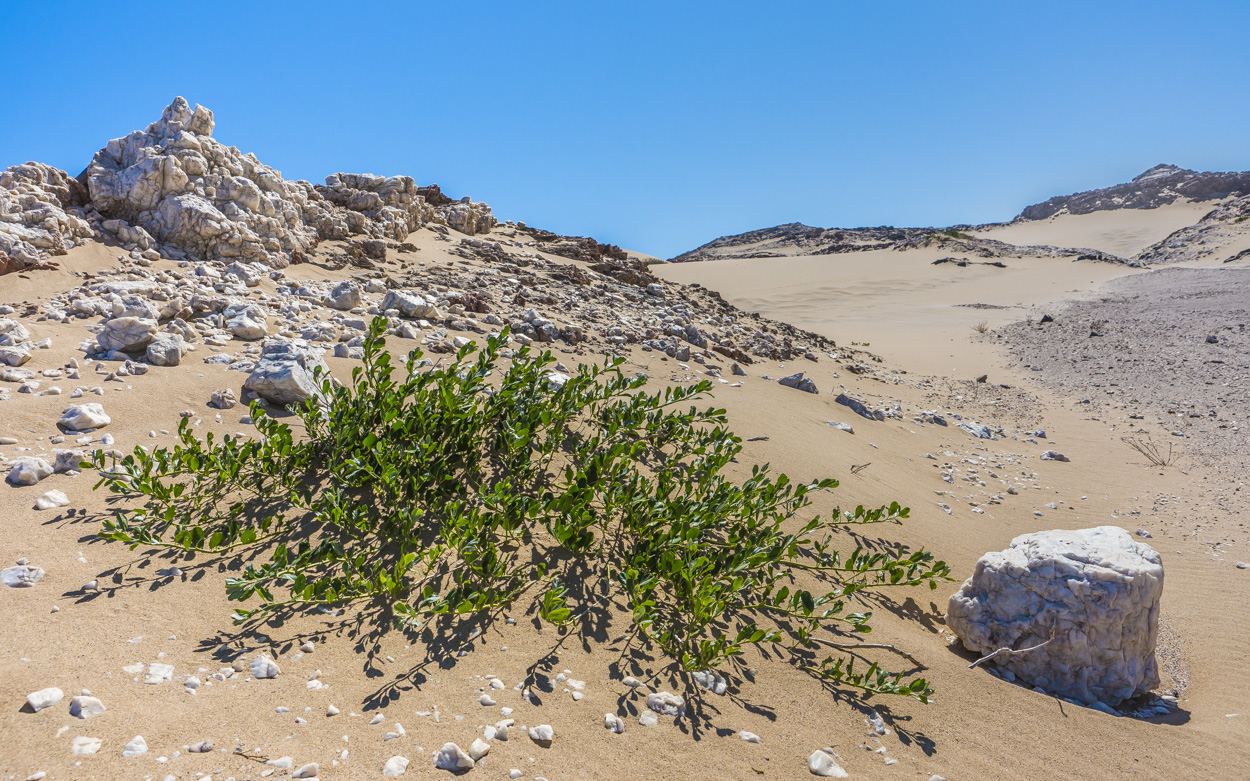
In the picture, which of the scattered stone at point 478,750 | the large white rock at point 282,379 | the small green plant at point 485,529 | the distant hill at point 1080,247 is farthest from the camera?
the distant hill at point 1080,247

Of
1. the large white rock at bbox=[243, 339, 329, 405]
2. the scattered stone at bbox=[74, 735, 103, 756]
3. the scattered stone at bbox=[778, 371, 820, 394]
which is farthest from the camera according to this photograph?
the scattered stone at bbox=[778, 371, 820, 394]

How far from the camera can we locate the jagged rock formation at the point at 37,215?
226 inches

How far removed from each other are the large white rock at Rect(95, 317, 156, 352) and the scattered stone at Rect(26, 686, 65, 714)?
333 cm

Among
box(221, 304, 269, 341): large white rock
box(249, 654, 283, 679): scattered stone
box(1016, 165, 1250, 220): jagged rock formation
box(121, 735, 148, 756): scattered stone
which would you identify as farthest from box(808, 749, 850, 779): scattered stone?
box(1016, 165, 1250, 220): jagged rock formation

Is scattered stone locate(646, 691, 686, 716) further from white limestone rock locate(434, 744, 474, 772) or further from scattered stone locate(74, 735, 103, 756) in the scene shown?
scattered stone locate(74, 735, 103, 756)

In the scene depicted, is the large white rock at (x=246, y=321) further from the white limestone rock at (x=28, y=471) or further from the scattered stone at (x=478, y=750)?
the scattered stone at (x=478, y=750)

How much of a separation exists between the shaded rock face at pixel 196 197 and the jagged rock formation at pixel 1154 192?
66499mm

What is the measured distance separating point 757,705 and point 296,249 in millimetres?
8489

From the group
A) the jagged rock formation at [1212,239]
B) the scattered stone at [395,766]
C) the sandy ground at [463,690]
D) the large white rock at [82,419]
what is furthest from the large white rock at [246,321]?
the jagged rock formation at [1212,239]

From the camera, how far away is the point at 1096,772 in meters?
2.12

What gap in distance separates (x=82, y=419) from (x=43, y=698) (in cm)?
230

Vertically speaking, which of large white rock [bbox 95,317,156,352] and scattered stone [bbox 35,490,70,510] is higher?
large white rock [bbox 95,317,156,352]

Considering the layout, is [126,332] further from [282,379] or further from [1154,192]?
[1154,192]

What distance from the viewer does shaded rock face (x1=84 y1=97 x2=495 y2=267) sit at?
282 inches
